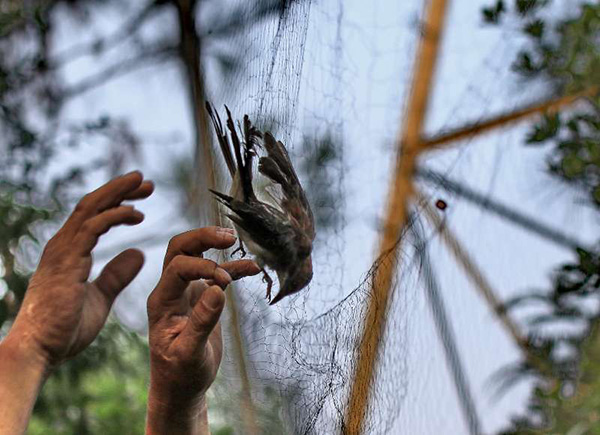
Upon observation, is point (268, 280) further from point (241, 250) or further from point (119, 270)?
point (119, 270)

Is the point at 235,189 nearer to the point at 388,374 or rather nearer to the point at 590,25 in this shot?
the point at 388,374

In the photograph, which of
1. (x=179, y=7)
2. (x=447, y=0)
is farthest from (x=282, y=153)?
(x=179, y=7)

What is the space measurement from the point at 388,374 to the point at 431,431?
A: 0.03 meters

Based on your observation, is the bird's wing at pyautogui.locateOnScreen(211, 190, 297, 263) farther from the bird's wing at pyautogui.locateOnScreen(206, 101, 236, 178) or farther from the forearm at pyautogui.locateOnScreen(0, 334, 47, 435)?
the forearm at pyautogui.locateOnScreen(0, 334, 47, 435)

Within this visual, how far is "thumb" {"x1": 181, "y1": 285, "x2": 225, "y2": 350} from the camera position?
344 mm

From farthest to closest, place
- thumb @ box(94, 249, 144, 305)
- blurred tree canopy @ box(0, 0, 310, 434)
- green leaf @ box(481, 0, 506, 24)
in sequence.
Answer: blurred tree canopy @ box(0, 0, 310, 434) → green leaf @ box(481, 0, 506, 24) → thumb @ box(94, 249, 144, 305)

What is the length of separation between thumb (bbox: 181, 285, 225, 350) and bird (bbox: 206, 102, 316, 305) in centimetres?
3

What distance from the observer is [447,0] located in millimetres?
550

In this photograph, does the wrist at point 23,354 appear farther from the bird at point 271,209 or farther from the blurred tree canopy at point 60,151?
the blurred tree canopy at point 60,151

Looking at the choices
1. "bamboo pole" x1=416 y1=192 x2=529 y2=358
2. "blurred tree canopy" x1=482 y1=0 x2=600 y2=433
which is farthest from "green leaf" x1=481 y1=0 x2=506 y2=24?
"bamboo pole" x1=416 y1=192 x2=529 y2=358

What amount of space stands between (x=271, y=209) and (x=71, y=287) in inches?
4.9

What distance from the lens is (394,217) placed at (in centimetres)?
41

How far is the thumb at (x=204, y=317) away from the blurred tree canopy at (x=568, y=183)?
139 mm

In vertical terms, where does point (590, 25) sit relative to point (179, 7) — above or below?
below
